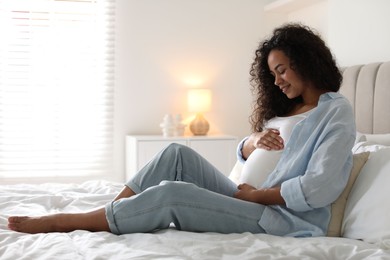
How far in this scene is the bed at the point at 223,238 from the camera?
1863 millimetres

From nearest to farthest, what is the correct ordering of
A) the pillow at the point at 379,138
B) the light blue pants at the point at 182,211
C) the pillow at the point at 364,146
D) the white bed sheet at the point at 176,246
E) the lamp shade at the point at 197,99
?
the white bed sheet at the point at 176,246
the light blue pants at the point at 182,211
the pillow at the point at 364,146
the pillow at the point at 379,138
the lamp shade at the point at 197,99

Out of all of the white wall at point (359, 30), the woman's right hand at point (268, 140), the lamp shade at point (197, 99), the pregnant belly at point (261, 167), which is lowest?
the pregnant belly at point (261, 167)

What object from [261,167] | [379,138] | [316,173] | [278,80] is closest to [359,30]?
[379,138]

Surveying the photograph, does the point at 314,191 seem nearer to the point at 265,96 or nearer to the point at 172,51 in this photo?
the point at 265,96

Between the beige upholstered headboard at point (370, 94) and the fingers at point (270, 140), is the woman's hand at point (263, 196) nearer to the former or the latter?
the fingers at point (270, 140)

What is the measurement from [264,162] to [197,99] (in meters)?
2.67

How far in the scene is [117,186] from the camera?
3.19 m

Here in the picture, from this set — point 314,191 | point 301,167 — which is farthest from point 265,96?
point 314,191

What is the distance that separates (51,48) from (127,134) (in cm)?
92

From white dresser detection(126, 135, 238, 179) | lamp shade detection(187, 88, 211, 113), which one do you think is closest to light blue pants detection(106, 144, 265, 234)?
white dresser detection(126, 135, 238, 179)

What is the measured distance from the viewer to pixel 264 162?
101 inches

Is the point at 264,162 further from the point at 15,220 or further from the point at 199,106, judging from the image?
the point at 199,106

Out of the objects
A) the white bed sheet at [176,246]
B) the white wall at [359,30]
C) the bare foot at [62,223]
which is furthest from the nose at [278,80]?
the white wall at [359,30]

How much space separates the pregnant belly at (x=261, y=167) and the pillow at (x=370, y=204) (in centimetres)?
34
